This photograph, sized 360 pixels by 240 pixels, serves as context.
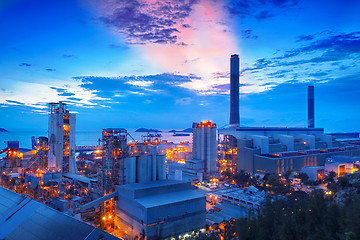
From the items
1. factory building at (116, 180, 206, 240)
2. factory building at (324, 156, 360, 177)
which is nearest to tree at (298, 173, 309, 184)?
factory building at (324, 156, 360, 177)

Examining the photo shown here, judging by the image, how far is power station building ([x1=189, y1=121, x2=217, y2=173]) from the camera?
41.8m

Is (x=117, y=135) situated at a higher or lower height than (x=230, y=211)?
higher

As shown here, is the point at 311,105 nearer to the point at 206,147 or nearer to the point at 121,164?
the point at 206,147

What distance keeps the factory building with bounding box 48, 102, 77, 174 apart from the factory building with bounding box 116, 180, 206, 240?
14.9 m

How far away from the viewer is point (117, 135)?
2253 cm

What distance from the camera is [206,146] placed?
42156 millimetres

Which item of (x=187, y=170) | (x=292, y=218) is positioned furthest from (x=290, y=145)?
(x=292, y=218)

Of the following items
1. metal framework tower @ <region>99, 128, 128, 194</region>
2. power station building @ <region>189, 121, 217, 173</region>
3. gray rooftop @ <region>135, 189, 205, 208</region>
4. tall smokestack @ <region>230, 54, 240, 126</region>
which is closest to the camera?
gray rooftop @ <region>135, 189, 205, 208</region>

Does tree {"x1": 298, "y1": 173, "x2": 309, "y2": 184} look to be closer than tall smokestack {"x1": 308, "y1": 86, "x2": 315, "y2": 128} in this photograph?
Yes

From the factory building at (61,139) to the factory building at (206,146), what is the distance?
2073cm

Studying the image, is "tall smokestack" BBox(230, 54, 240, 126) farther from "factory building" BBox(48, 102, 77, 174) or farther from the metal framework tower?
the metal framework tower

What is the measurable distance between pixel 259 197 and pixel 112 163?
15.1 meters

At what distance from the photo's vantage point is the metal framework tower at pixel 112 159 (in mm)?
21656

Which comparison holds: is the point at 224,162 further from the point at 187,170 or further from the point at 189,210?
the point at 189,210
